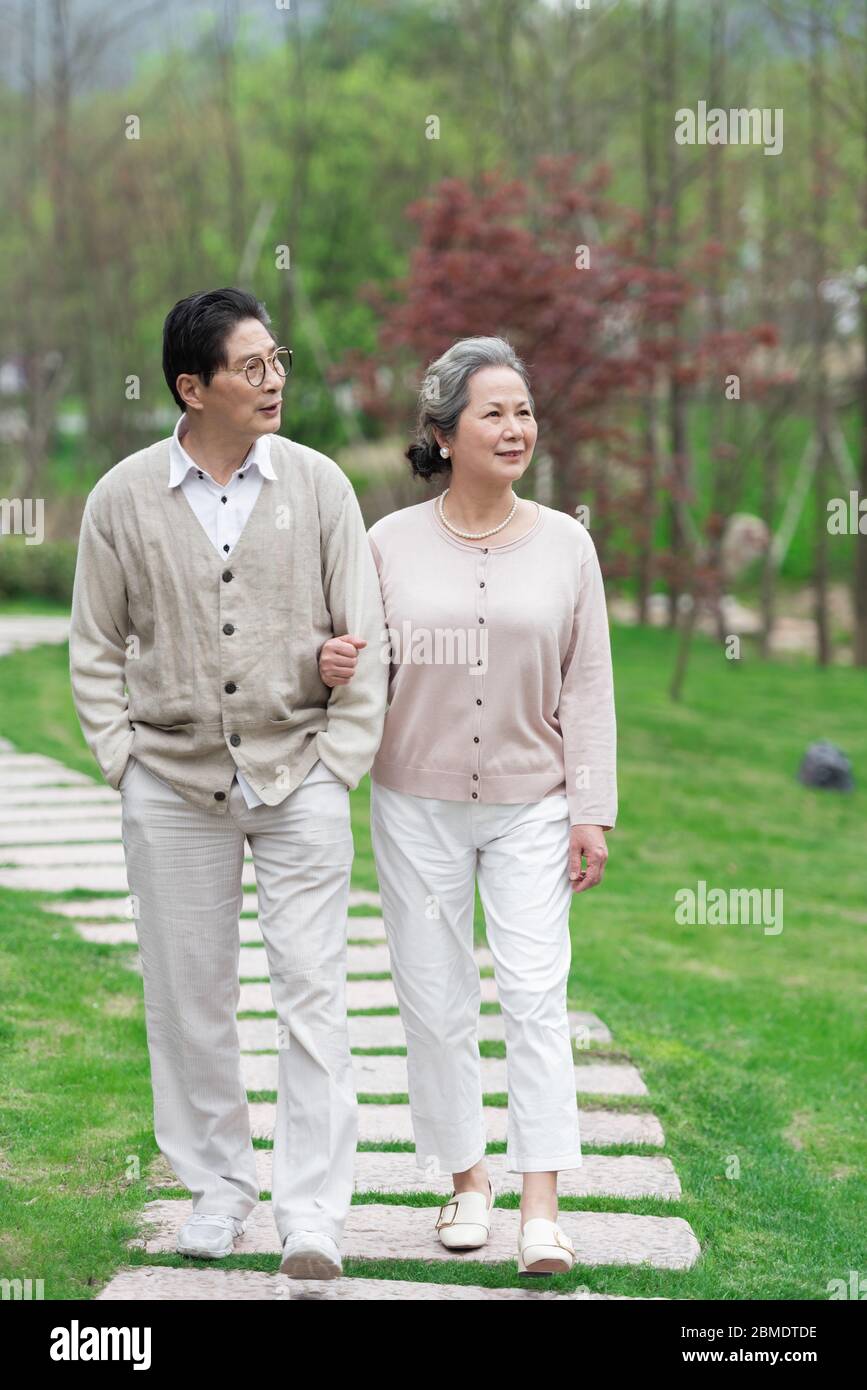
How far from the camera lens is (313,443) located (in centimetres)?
2664

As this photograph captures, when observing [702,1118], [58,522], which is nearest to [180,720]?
[702,1118]

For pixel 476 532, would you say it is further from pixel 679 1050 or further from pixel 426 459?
pixel 679 1050

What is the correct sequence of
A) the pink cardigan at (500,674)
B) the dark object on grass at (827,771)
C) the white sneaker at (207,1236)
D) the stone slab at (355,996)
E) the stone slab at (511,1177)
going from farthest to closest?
the dark object on grass at (827,771), the stone slab at (355,996), the stone slab at (511,1177), the pink cardigan at (500,674), the white sneaker at (207,1236)

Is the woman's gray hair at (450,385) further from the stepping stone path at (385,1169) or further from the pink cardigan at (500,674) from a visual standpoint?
the stepping stone path at (385,1169)

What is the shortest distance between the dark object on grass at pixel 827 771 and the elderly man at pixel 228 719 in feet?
26.1

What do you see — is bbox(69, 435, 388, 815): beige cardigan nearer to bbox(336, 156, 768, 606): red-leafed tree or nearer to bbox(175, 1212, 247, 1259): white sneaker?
bbox(175, 1212, 247, 1259): white sneaker

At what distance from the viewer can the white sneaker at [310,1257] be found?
303cm

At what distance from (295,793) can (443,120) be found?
22.0 m

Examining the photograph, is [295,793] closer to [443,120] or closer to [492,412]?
[492,412]

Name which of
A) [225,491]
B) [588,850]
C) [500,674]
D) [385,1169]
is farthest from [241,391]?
[385,1169]

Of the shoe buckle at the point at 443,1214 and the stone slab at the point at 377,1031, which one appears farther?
the stone slab at the point at 377,1031

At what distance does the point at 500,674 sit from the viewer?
3398 millimetres

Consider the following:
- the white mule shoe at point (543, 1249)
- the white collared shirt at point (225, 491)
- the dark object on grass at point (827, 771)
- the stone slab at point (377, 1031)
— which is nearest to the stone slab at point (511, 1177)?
the white mule shoe at point (543, 1249)

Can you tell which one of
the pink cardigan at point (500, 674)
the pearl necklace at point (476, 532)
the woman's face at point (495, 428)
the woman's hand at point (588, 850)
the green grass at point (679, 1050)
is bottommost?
the green grass at point (679, 1050)
